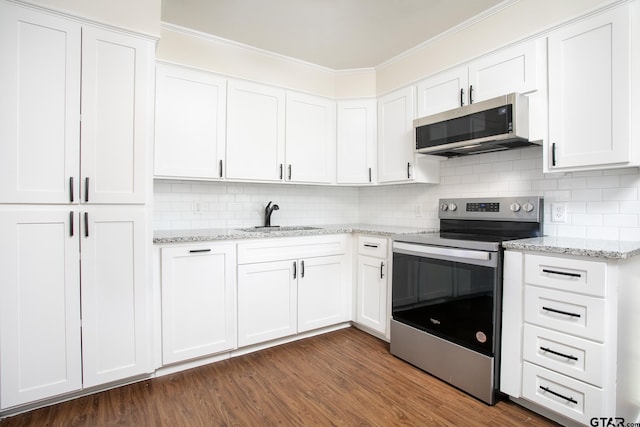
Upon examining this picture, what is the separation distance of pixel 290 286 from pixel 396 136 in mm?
1602

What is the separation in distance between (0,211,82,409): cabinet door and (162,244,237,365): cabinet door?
19.3 inches

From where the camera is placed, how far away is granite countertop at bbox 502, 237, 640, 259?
1.51 m

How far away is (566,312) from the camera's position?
5.48ft

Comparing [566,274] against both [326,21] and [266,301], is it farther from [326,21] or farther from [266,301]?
[326,21]

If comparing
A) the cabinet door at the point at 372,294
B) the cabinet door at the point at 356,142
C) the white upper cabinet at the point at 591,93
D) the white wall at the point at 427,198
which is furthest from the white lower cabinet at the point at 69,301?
the white upper cabinet at the point at 591,93

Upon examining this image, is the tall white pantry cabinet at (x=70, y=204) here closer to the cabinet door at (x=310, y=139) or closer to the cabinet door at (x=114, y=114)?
the cabinet door at (x=114, y=114)

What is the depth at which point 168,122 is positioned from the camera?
2494 mm

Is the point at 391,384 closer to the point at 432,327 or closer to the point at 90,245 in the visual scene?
the point at 432,327

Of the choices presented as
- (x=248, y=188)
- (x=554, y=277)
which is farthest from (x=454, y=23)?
(x=248, y=188)

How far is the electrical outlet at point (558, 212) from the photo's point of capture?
83.7 inches

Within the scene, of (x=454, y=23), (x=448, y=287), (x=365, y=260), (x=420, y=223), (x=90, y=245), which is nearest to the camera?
(x=90, y=245)

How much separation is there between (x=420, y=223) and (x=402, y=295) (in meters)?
0.87

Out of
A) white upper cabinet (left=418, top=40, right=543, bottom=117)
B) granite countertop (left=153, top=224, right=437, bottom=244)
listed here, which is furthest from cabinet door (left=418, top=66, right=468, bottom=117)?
granite countertop (left=153, top=224, right=437, bottom=244)

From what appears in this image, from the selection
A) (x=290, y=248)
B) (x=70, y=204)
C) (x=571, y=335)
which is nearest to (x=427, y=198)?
(x=290, y=248)
